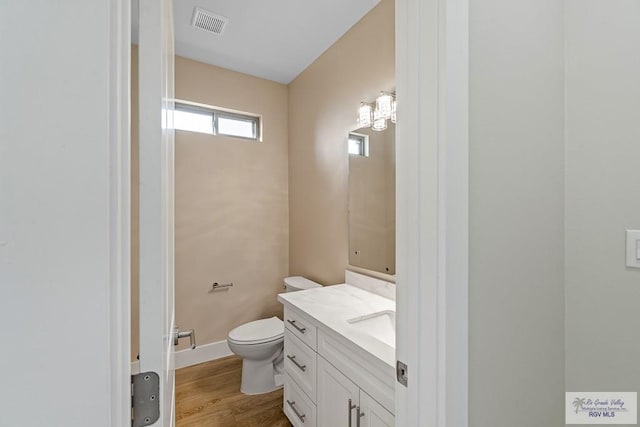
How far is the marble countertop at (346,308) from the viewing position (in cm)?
116

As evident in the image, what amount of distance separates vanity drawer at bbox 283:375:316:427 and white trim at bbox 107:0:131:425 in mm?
1397

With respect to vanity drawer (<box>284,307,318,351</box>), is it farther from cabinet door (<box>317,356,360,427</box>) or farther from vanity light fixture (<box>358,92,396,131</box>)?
vanity light fixture (<box>358,92,396,131</box>)

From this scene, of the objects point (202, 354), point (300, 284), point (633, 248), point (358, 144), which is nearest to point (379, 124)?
point (358, 144)

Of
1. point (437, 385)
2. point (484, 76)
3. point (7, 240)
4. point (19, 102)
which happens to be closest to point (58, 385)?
point (7, 240)

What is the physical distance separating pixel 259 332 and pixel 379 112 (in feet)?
6.01

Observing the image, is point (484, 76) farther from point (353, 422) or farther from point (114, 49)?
point (353, 422)

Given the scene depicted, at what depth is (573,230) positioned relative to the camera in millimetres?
1081

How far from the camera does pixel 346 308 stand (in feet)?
5.39

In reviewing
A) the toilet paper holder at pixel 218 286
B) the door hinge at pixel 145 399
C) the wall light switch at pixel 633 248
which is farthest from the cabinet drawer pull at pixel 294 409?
the wall light switch at pixel 633 248

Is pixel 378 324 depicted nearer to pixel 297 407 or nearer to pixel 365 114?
pixel 297 407

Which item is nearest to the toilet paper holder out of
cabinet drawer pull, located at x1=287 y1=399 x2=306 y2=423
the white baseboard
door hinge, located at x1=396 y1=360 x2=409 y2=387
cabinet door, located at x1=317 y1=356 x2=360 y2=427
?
the white baseboard

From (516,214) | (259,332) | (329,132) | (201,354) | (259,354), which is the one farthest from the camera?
(201,354)

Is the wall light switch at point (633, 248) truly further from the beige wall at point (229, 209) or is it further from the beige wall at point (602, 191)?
the beige wall at point (229, 209)

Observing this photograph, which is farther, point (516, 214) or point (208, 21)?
point (208, 21)
